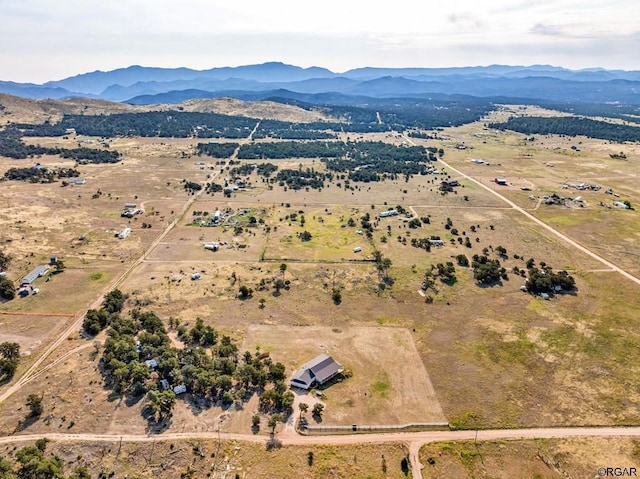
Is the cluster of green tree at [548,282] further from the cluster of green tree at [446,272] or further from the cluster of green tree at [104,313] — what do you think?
the cluster of green tree at [104,313]

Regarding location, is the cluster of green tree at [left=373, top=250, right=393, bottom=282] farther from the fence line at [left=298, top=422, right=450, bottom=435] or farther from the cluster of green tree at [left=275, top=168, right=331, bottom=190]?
the cluster of green tree at [left=275, top=168, right=331, bottom=190]

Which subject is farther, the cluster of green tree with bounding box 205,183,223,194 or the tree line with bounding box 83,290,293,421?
the cluster of green tree with bounding box 205,183,223,194

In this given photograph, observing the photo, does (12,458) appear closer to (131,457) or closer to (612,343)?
(131,457)

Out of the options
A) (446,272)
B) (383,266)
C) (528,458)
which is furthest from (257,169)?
(528,458)

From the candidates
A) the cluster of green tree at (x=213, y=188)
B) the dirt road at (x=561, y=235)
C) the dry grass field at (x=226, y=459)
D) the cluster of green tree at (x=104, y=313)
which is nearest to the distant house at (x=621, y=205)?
the dirt road at (x=561, y=235)

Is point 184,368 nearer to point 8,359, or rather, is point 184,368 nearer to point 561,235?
point 8,359

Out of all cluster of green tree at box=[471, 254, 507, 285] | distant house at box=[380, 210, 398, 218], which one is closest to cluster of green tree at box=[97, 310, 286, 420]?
cluster of green tree at box=[471, 254, 507, 285]

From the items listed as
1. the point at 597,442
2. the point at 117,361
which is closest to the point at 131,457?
the point at 117,361
